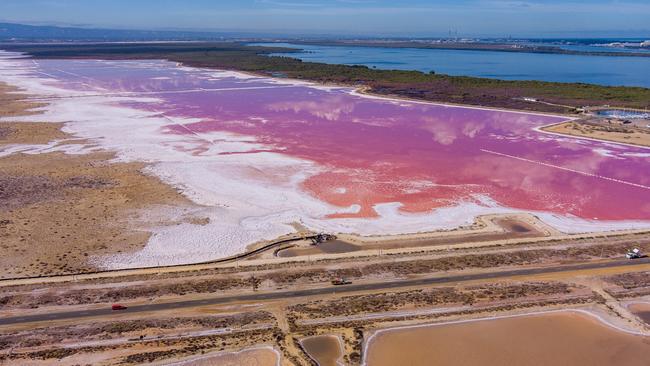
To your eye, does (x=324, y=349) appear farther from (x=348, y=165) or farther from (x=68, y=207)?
(x=348, y=165)

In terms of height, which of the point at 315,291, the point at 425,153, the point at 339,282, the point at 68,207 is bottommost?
the point at 315,291

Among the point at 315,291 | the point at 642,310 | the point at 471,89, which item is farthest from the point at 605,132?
the point at 315,291

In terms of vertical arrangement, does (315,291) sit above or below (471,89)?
below

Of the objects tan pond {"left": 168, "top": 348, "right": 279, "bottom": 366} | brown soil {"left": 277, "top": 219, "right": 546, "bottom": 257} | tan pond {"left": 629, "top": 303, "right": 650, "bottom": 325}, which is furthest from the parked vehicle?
tan pond {"left": 629, "top": 303, "right": 650, "bottom": 325}

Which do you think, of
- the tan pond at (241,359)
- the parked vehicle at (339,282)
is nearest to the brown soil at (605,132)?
the parked vehicle at (339,282)

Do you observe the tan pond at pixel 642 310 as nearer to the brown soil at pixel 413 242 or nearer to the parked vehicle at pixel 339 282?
the brown soil at pixel 413 242

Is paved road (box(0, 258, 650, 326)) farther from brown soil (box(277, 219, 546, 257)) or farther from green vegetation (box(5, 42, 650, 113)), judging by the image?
green vegetation (box(5, 42, 650, 113))

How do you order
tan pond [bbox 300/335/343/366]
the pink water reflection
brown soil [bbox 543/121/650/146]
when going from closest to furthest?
1. tan pond [bbox 300/335/343/366]
2. the pink water reflection
3. brown soil [bbox 543/121/650/146]
